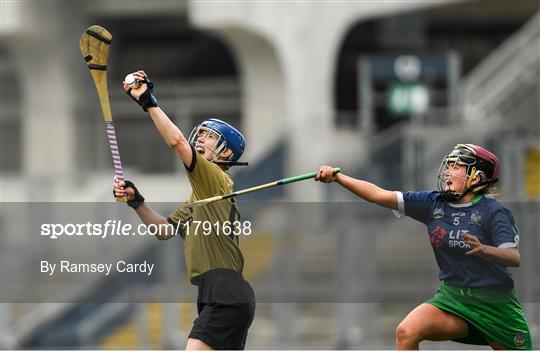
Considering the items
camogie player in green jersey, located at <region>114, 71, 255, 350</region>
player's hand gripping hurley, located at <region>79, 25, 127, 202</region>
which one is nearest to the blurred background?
camogie player in green jersey, located at <region>114, 71, 255, 350</region>

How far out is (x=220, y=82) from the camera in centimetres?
2688

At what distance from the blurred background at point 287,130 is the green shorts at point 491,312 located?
4056 mm

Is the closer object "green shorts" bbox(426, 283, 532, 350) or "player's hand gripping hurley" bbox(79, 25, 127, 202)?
"player's hand gripping hurley" bbox(79, 25, 127, 202)

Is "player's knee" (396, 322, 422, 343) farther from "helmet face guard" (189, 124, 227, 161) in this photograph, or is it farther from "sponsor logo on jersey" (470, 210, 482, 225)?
"helmet face guard" (189, 124, 227, 161)

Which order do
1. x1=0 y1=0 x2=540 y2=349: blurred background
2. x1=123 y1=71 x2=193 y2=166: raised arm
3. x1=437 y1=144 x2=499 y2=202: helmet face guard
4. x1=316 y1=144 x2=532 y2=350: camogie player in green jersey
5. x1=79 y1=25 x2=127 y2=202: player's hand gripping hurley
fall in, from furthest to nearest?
x1=0 y1=0 x2=540 y2=349: blurred background
x1=437 y1=144 x2=499 y2=202: helmet face guard
x1=316 y1=144 x2=532 y2=350: camogie player in green jersey
x1=79 y1=25 x2=127 y2=202: player's hand gripping hurley
x1=123 y1=71 x2=193 y2=166: raised arm

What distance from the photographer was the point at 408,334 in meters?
7.14

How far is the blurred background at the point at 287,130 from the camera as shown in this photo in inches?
565

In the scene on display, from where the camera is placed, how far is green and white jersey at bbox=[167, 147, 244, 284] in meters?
7.24

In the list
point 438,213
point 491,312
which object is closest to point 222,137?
point 438,213

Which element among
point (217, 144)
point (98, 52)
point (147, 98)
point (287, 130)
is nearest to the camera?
point (147, 98)

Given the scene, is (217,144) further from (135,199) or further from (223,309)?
(223,309)

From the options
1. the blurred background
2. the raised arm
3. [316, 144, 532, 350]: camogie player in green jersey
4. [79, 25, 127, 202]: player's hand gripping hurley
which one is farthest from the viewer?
the blurred background

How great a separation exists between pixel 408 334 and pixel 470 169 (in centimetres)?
93

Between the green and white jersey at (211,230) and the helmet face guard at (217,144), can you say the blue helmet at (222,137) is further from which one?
the green and white jersey at (211,230)
